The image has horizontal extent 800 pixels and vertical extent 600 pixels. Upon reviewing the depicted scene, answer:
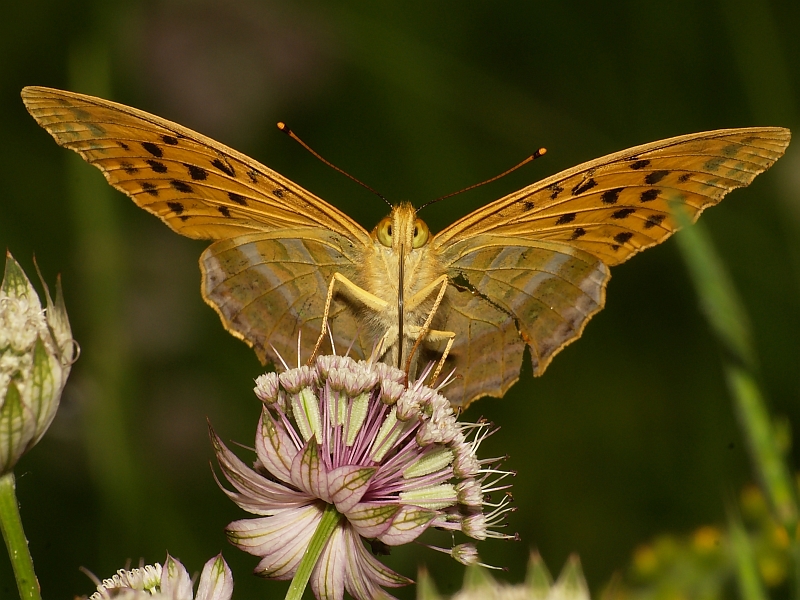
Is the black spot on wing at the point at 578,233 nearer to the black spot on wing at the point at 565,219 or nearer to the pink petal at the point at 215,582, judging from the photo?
the black spot on wing at the point at 565,219

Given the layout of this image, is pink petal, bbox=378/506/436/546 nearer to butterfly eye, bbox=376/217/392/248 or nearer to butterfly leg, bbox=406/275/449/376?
butterfly leg, bbox=406/275/449/376

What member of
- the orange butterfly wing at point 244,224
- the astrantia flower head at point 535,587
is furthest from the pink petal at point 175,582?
the orange butterfly wing at point 244,224

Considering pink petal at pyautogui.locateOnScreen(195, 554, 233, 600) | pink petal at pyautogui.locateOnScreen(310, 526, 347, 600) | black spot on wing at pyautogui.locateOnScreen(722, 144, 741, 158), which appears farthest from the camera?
black spot on wing at pyautogui.locateOnScreen(722, 144, 741, 158)

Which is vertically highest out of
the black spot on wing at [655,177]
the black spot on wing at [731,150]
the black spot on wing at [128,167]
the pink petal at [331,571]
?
the black spot on wing at [731,150]

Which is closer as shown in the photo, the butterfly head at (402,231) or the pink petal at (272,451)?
the pink petal at (272,451)

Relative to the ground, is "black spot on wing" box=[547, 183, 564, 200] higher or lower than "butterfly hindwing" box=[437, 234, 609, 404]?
higher

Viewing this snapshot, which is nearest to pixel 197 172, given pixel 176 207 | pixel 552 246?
pixel 176 207

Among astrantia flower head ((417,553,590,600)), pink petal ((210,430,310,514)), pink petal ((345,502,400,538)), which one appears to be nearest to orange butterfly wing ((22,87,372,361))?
pink petal ((210,430,310,514))

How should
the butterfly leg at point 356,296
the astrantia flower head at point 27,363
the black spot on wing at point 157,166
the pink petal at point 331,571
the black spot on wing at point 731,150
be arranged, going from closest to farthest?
the astrantia flower head at point 27,363 → the pink petal at point 331,571 → the black spot on wing at point 731,150 → the black spot on wing at point 157,166 → the butterfly leg at point 356,296
